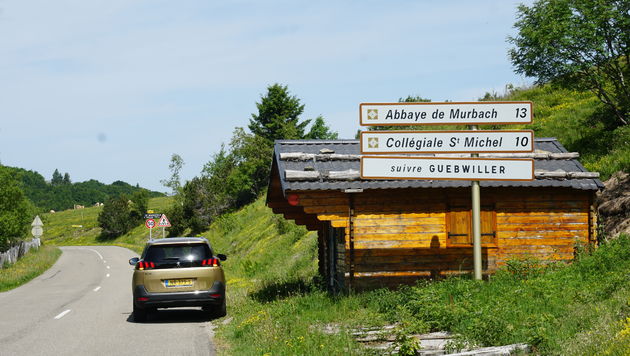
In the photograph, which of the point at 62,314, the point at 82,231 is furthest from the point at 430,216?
the point at 82,231

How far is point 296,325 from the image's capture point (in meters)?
11.0

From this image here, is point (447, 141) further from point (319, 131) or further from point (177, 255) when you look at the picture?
point (319, 131)

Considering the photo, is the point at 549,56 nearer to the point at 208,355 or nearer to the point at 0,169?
the point at 208,355

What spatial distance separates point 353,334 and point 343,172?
Answer: 568cm

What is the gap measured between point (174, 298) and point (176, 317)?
1.72 metres

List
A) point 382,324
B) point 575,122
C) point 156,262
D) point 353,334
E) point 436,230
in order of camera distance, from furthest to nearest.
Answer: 1. point 575,122
2. point 436,230
3. point 156,262
4. point 382,324
5. point 353,334

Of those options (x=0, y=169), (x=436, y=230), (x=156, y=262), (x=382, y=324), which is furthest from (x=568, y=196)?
(x=0, y=169)

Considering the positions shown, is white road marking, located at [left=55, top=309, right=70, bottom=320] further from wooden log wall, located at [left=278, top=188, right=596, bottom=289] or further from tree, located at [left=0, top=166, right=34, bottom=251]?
tree, located at [left=0, top=166, right=34, bottom=251]

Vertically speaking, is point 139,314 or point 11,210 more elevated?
point 11,210

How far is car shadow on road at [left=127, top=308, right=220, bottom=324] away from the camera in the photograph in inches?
577

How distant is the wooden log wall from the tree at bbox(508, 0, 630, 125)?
9.88m

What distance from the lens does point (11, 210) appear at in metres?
54.4

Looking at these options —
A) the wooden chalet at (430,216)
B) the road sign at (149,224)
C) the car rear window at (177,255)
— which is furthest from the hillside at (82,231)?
the wooden chalet at (430,216)

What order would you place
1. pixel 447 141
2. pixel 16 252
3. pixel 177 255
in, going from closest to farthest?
1. pixel 447 141
2. pixel 177 255
3. pixel 16 252
